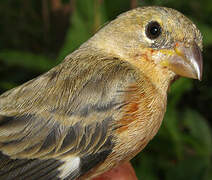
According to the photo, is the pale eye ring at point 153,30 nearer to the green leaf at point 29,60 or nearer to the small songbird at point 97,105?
the small songbird at point 97,105

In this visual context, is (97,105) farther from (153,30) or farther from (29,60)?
(29,60)

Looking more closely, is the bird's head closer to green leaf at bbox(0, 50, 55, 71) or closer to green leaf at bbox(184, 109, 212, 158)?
green leaf at bbox(0, 50, 55, 71)

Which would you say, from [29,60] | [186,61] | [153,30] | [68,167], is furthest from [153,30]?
[29,60]

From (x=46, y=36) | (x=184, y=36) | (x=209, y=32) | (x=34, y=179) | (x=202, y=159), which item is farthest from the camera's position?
(x=46, y=36)

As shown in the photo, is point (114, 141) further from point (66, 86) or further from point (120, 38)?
point (120, 38)

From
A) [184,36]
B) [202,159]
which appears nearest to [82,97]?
[184,36]

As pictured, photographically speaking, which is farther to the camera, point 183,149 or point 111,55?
point 183,149

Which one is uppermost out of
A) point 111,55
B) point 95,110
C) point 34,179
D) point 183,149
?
point 111,55
